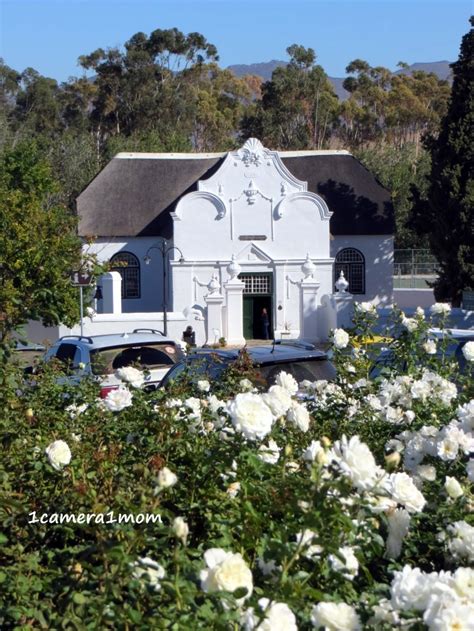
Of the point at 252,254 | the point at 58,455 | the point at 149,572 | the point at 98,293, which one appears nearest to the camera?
the point at 149,572

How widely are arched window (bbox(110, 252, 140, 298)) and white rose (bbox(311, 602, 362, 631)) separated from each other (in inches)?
1598

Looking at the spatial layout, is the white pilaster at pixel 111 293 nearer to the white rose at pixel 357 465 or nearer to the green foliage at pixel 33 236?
the green foliage at pixel 33 236

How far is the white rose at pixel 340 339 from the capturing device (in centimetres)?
699

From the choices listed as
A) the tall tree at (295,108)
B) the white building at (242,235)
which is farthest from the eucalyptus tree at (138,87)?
the white building at (242,235)

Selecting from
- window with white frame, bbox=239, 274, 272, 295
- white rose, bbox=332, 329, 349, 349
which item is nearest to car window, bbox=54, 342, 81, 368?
white rose, bbox=332, 329, 349, 349

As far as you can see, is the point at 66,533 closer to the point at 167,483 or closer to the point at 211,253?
the point at 167,483

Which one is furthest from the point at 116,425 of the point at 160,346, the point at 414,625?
the point at 160,346

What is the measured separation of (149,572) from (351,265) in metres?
41.8

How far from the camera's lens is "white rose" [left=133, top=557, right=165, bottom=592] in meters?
3.02

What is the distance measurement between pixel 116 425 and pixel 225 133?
87.7 meters

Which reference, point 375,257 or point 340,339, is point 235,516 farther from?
point 375,257

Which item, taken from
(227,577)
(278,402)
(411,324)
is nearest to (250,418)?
(278,402)

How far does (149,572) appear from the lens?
305 centimetres

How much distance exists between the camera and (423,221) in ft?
133
